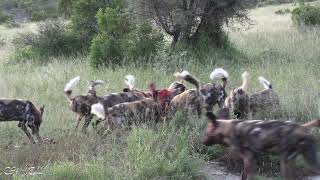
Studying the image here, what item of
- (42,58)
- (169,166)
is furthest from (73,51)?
(169,166)

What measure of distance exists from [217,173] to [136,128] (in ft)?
3.69

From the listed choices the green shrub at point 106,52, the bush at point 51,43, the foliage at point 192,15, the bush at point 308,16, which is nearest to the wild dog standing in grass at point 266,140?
the green shrub at point 106,52

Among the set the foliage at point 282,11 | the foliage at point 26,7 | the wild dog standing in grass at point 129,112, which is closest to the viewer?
the wild dog standing in grass at point 129,112

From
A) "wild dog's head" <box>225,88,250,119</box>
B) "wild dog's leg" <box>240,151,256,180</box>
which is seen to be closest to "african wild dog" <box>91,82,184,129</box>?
"wild dog's head" <box>225,88,250,119</box>

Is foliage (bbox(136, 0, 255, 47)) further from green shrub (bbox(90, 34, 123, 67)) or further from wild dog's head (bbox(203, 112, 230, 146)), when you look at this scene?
wild dog's head (bbox(203, 112, 230, 146))

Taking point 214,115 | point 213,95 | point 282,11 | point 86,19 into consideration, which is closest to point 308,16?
point 86,19

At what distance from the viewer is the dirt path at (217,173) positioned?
642cm

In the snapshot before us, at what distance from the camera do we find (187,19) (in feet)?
42.2

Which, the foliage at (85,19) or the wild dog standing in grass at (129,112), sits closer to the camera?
the wild dog standing in grass at (129,112)

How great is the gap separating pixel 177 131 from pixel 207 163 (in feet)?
2.01

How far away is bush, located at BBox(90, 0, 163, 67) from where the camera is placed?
12.4 meters

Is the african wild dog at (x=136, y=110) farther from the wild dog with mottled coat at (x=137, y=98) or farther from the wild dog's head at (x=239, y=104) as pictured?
the wild dog's head at (x=239, y=104)

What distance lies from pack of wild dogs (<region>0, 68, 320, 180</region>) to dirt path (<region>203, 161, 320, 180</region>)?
0.39 m

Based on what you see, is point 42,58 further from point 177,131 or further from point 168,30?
point 177,131
